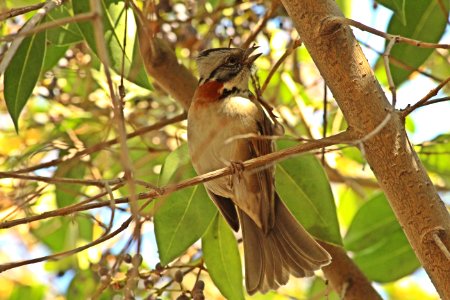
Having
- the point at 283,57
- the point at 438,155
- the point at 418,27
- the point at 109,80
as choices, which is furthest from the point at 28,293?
the point at 109,80

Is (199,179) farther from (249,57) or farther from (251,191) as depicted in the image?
(249,57)

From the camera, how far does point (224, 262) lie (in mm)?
2822

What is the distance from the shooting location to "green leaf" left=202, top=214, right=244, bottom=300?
2.77 metres

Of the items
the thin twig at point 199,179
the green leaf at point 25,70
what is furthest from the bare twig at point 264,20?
the thin twig at point 199,179

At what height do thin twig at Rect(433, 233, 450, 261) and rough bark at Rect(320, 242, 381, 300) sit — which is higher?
rough bark at Rect(320, 242, 381, 300)

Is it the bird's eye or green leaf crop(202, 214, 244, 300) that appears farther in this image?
the bird's eye

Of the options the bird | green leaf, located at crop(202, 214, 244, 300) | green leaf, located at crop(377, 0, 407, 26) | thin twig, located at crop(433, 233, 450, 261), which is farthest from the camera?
the bird

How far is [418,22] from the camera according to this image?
9.49ft

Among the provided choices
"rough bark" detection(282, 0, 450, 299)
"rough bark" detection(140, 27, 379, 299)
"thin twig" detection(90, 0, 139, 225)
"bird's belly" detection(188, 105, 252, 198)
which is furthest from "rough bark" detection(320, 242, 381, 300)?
"thin twig" detection(90, 0, 139, 225)

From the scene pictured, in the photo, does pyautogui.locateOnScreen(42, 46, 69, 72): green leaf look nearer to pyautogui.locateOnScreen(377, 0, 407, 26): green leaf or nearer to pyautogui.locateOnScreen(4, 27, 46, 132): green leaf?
pyautogui.locateOnScreen(4, 27, 46, 132): green leaf

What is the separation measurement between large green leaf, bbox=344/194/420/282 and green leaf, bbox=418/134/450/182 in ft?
0.87

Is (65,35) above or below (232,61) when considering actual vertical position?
below

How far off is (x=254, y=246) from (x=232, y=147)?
400 millimetres

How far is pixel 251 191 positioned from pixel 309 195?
15.8 inches
